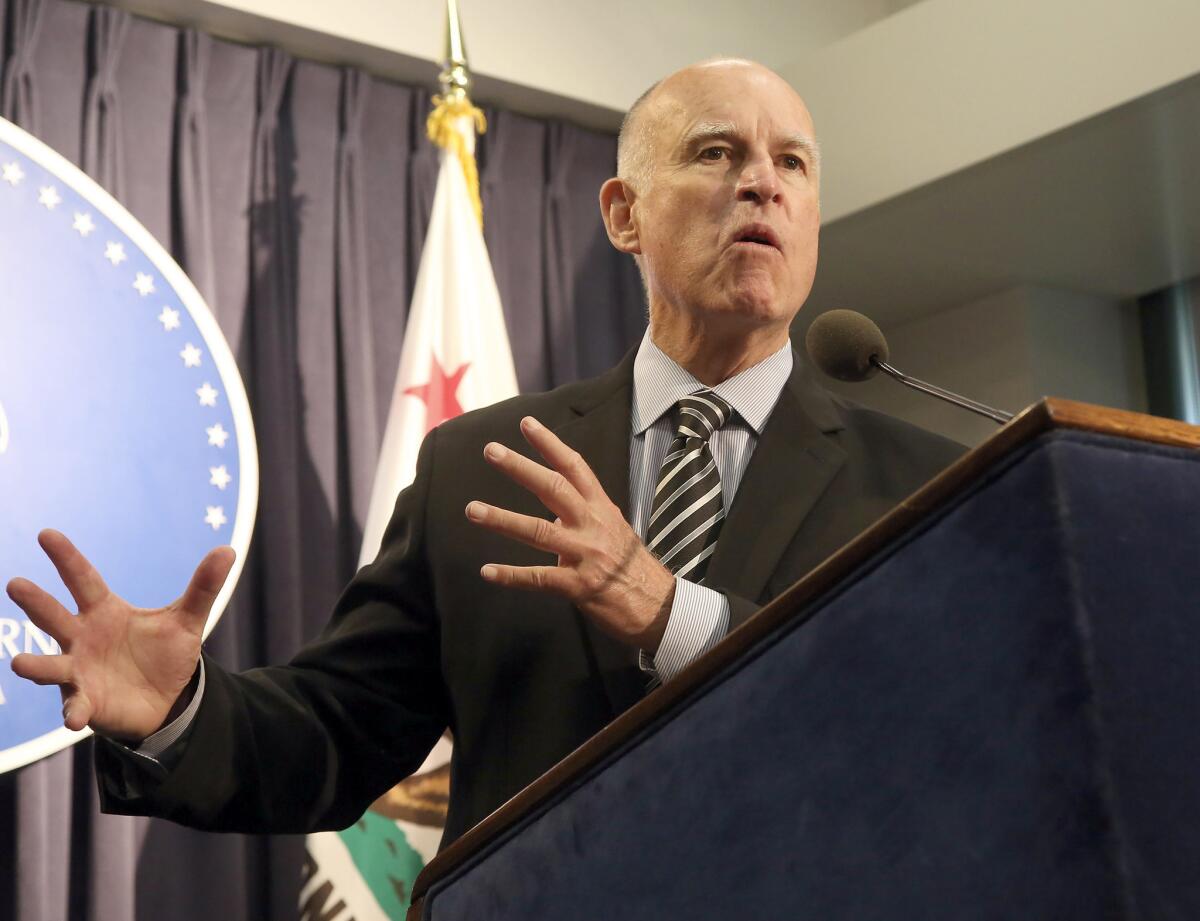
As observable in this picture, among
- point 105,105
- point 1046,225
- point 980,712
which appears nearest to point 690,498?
point 980,712

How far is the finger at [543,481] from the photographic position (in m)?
1.09

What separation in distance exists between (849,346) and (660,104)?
0.55 meters

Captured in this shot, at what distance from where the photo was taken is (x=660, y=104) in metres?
1.89

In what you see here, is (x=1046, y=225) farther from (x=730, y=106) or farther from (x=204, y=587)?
(x=204, y=587)

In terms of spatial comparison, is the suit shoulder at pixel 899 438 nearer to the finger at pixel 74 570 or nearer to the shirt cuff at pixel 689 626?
the shirt cuff at pixel 689 626

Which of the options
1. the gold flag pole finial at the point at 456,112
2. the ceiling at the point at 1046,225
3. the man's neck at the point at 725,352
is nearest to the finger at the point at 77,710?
Answer: the man's neck at the point at 725,352

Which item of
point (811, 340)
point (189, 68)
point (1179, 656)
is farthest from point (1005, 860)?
point (189, 68)

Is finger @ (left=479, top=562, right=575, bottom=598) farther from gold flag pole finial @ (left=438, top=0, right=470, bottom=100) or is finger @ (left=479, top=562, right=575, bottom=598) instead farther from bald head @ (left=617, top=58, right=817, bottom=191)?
gold flag pole finial @ (left=438, top=0, right=470, bottom=100)

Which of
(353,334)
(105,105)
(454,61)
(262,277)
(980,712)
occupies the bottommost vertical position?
(980,712)

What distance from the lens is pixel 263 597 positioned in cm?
320

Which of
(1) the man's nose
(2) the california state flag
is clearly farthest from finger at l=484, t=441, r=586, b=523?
(2) the california state flag

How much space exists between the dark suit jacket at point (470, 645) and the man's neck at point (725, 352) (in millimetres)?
68

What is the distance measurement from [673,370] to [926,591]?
1.04m

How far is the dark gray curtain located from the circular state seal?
0.71ft
